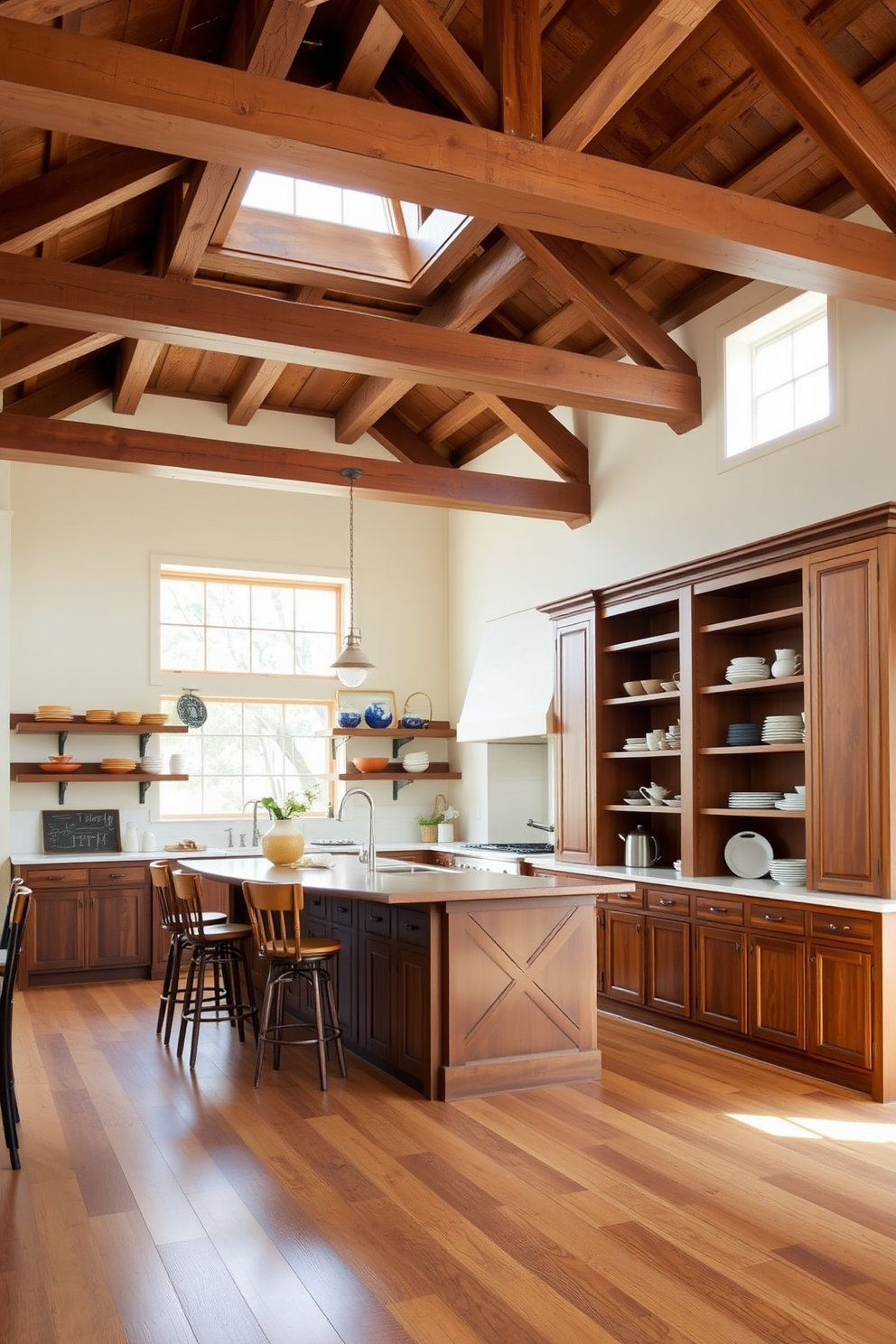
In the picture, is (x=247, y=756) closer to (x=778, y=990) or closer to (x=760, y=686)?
(x=760, y=686)

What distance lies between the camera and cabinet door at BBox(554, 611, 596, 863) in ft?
23.2

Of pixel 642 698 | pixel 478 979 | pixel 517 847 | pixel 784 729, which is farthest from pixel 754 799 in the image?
pixel 517 847

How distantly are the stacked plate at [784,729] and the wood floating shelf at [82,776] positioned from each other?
15.2 ft

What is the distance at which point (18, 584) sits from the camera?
831 cm

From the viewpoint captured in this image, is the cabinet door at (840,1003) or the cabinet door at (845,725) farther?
the cabinet door at (845,725)

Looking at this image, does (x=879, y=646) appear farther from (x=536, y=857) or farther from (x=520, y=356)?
(x=536, y=857)

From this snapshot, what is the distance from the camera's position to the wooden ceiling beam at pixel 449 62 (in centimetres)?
394

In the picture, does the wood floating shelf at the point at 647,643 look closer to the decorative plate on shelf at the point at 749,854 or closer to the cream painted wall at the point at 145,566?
the decorative plate on shelf at the point at 749,854

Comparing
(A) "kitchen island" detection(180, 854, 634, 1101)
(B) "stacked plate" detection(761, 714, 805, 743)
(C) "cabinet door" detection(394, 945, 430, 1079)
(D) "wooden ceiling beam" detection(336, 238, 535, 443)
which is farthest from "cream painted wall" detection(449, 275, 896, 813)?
(C) "cabinet door" detection(394, 945, 430, 1079)

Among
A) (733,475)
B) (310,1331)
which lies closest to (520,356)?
(733,475)

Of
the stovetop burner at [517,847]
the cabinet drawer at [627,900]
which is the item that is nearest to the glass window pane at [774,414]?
the cabinet drawer at [627,900]

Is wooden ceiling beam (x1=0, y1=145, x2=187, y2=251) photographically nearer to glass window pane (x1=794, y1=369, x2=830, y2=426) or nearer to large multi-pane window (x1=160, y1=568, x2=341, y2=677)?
glass window pane (x1=794, y1=369, x2=830, y2=426)

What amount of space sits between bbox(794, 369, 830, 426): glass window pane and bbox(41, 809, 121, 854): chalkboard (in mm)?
5526

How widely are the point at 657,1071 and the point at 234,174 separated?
4.51 metres
